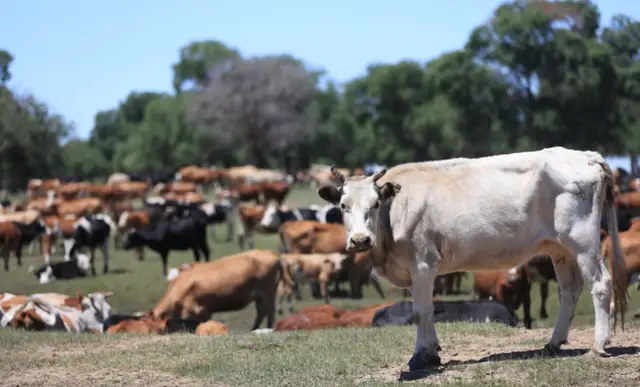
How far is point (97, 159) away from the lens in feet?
454

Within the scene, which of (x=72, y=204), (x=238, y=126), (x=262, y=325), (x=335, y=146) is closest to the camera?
(x=262, y=325)

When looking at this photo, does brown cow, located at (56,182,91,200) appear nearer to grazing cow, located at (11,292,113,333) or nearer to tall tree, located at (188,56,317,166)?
tall tree, located at (188,56,317,166)

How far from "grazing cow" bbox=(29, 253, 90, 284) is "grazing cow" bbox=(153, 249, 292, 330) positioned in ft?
34.1

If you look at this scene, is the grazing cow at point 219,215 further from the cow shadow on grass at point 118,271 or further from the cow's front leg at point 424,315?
the cow's front leg at point 424,315

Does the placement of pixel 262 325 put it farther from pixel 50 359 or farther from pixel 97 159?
pixel 97 159

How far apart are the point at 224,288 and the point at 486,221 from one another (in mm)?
8391

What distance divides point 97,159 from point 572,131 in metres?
91.7

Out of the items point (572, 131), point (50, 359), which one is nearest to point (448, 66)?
point (572, 131)

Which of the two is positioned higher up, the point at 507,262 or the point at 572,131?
the point at 572,131

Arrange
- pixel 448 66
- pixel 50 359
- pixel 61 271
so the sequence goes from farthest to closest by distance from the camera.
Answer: pixel 448 66 < pixel 61 271 < pixel 50 359

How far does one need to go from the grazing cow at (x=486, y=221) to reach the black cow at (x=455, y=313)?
15.3 feet

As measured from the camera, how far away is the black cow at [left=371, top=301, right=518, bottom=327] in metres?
14.9

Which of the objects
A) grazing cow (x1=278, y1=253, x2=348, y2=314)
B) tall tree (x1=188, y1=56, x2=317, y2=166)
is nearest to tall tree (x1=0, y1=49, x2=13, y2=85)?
tall tree (x1=188, y1=56, x2=317, y2=166)

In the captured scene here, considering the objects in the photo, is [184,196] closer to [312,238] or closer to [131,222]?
[131,222]
